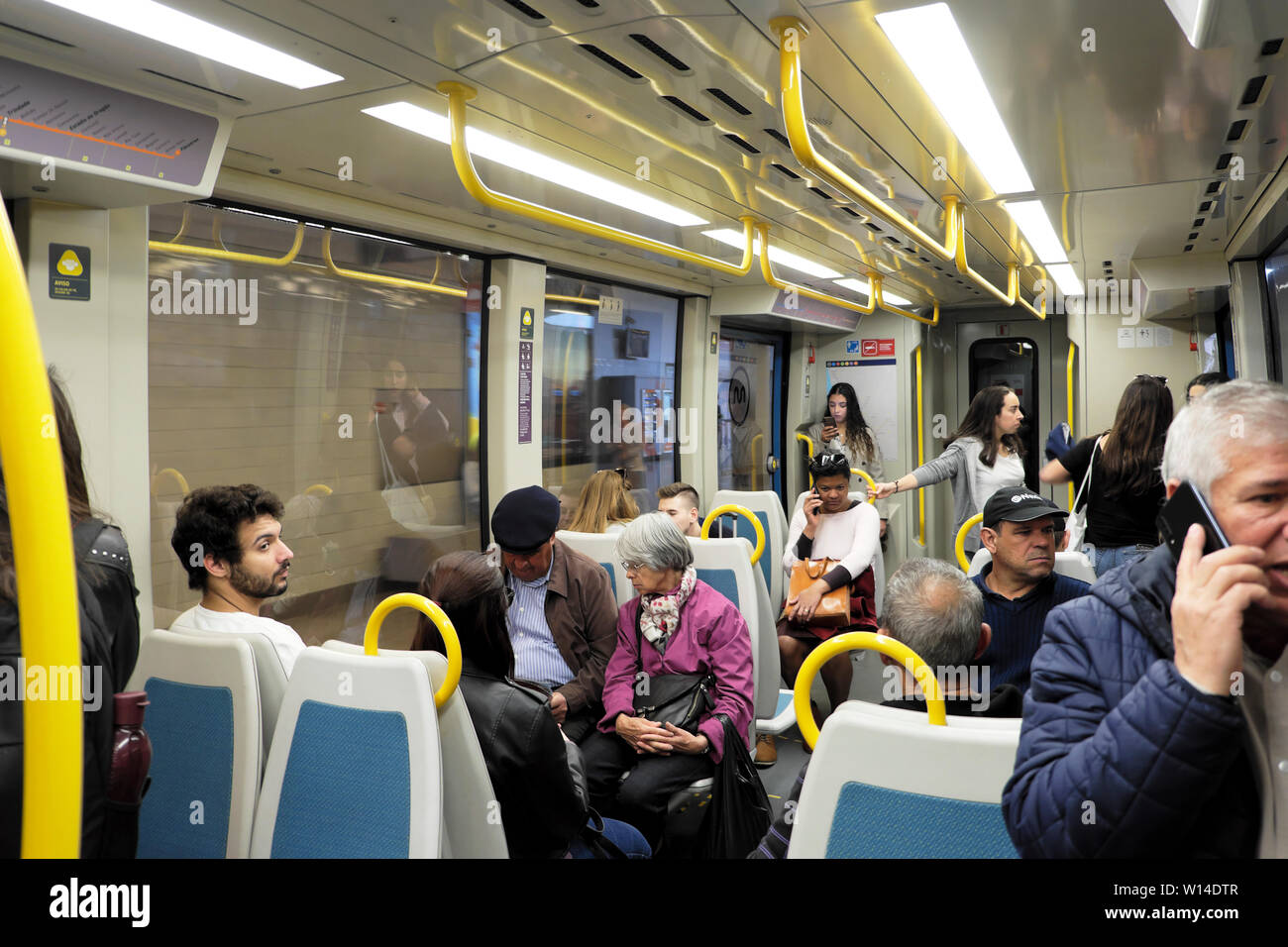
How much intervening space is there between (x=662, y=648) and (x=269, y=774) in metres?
1.37

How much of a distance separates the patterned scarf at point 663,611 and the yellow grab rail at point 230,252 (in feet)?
6.78

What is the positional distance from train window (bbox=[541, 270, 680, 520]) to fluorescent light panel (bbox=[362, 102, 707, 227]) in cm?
146

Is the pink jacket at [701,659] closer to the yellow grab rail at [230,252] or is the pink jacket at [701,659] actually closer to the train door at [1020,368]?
the yellow grab rail at [230,252]

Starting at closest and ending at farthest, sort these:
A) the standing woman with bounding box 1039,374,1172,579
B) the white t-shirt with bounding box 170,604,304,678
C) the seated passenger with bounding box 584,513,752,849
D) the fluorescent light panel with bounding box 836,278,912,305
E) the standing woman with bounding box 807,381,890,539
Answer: the white t-shirt with bounding box 170,604,304,678
the seated passenger with bounding box 584,513,752,849
the standing woman with bounding box 1039,374,1172,579
the fluorescent light panel with bounding box 836,278,912,305
the standing woman with bounding box 807,381,890,539

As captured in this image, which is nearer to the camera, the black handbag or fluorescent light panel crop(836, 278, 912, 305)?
the black handbag

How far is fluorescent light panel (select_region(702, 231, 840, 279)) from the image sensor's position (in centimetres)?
437

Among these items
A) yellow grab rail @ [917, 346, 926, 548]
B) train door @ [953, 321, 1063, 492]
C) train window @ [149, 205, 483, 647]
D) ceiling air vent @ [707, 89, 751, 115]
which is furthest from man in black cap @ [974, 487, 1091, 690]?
train door @ [953, 321, 1063, 492]

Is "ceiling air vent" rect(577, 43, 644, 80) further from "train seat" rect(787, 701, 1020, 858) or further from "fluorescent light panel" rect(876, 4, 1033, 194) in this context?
"train seat" rect(787, 701, 1020, 858)

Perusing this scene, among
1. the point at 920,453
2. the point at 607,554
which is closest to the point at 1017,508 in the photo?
the point at 607,554

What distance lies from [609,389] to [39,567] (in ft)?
16.8

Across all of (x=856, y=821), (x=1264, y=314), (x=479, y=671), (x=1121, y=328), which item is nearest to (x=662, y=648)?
(x=479, y=671)

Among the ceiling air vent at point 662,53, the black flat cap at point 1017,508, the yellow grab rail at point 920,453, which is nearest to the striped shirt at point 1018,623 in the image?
the black flat cap at point 1017,508

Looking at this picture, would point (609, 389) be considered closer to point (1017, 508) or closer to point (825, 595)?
point (825, 595)
